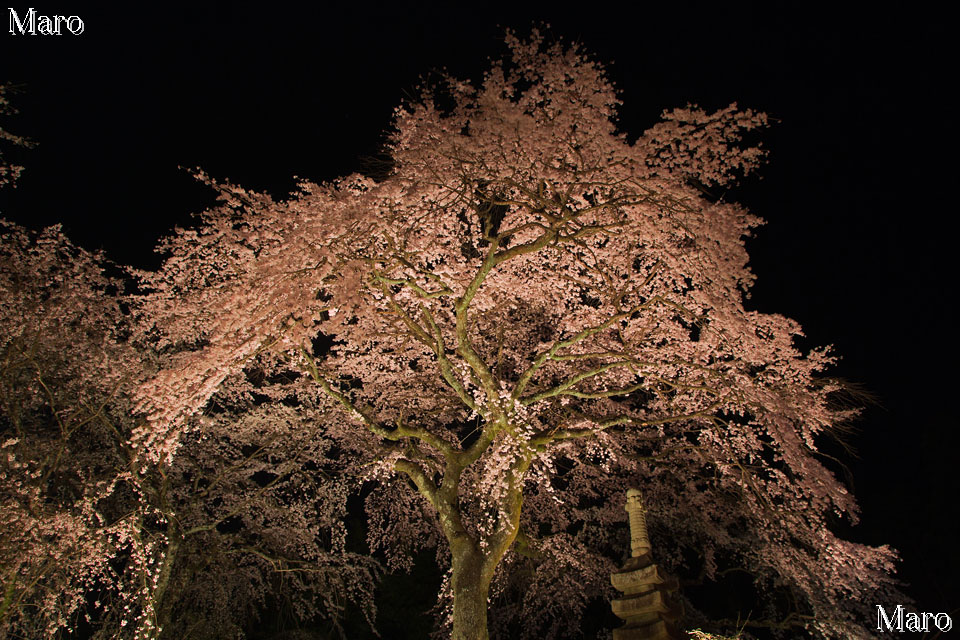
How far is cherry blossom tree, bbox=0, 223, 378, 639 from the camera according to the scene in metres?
7.57

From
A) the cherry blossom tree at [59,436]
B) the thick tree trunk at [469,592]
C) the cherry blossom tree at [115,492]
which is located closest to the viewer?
the thick tree trunk at [469,592]

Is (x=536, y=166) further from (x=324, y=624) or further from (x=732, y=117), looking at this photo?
(x=324, y=624)

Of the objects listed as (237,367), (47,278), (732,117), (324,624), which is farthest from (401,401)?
(324,624)

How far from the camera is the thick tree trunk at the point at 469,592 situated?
717 centimetres

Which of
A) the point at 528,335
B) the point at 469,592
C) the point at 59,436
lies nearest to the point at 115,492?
the point at 59,436

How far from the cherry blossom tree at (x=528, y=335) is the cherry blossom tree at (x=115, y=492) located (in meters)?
0.91

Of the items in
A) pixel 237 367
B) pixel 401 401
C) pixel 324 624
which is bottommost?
pixel 324 624

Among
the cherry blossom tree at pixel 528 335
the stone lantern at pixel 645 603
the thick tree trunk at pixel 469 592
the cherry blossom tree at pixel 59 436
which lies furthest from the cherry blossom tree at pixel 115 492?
the stone lantern at pixel 645 603

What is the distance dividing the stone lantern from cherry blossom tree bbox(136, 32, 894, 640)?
171 cm

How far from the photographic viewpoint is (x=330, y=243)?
23.9 feet

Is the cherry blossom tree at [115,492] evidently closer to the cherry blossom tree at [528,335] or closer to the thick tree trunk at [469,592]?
the cherry blossom tree at [528,335]

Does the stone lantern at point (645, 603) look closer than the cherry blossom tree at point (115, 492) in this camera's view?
Yes

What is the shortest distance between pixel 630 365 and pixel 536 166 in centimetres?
319

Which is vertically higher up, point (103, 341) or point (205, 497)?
point (103, 341)
